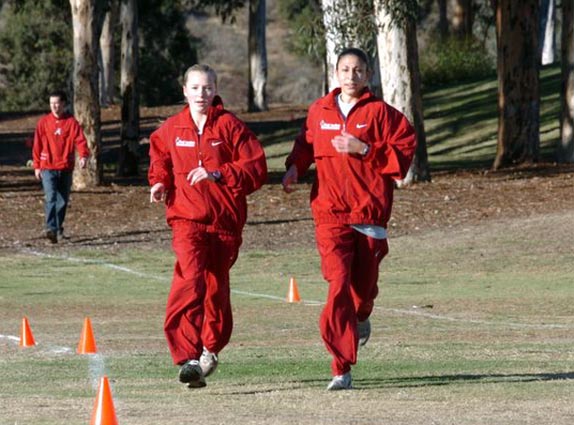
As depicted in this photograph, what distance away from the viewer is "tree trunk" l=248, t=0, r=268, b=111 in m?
59.5

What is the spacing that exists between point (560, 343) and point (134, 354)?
135 inches

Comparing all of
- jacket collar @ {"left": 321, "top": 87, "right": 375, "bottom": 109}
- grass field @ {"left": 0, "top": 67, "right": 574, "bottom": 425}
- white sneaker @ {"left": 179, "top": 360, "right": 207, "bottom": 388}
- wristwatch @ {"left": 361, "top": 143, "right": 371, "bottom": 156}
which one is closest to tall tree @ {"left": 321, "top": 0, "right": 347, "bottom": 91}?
grass field @ {"left": 0, "top": 67, "right": 574, "bottom": 425}

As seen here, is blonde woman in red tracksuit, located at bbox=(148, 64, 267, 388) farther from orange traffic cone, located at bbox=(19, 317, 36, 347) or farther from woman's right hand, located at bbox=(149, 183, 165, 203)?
orange traffic cone, located at bbox=(19, 317, 36, 347)

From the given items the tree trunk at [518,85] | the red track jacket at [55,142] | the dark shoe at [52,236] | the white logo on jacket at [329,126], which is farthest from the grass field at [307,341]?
the tree trunk at [518,85]

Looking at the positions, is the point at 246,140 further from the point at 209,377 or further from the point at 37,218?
the point at 37,218

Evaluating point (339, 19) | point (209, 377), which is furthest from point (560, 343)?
point (339, 19)

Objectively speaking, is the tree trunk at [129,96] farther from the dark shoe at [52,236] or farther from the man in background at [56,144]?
the man in background at [56,144]

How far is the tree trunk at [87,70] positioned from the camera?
106 feet

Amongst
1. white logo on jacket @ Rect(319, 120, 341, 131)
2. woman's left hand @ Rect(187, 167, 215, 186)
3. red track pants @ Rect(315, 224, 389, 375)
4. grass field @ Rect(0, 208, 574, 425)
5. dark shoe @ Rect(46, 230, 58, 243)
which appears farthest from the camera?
dark shoe @ Rect(46, 230, 58, 243)

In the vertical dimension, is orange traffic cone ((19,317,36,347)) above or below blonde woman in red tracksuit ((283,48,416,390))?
below

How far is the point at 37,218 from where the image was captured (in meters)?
28.5

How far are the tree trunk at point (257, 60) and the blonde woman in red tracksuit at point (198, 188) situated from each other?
1931 inches

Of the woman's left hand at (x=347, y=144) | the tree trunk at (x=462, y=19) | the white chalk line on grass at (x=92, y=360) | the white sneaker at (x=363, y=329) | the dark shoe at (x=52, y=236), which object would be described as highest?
the tree trunk at (x=462, y=19)

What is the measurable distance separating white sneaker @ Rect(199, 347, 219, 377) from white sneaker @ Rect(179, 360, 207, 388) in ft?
1.13
